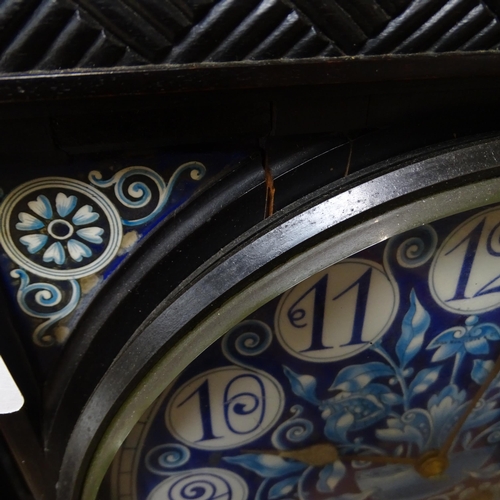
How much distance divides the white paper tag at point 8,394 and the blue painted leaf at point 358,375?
342 mm

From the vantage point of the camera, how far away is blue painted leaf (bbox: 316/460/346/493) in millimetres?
629

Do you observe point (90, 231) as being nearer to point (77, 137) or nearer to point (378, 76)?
point (77, 137)

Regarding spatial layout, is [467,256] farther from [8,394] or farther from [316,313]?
[8,394]

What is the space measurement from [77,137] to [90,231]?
4.3 inches

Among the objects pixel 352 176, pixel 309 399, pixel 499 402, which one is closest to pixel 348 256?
pixel 352 176

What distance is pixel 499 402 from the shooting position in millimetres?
621

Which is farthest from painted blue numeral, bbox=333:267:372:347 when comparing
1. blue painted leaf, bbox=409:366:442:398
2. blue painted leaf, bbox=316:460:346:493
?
blue painted leaf, bbox=316:460:346:493

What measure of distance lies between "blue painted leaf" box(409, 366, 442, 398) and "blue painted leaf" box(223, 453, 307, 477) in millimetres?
170

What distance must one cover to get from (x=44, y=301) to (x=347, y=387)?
352mm

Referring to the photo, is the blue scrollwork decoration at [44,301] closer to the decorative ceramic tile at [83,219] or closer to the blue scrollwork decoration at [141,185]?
the decorative ceramic tile at [83,219]

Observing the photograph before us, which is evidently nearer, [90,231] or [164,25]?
[164,25]

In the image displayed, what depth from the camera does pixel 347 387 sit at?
0.55m

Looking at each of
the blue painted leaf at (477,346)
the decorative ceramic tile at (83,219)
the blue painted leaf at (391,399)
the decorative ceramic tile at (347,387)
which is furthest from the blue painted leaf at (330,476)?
the decorative ceramic tile at (83,219)

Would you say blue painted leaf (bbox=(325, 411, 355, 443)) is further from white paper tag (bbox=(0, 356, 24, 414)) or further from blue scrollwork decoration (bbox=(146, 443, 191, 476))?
white paper tag (bbox=(0, 356, 24, 414))
